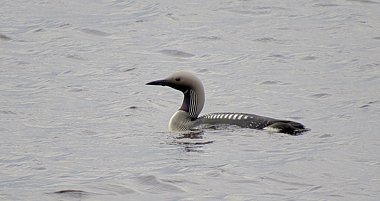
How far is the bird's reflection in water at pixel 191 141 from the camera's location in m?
11.9

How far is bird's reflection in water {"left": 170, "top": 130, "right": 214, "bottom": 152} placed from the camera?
11.9 m

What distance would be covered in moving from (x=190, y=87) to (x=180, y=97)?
2403 mm

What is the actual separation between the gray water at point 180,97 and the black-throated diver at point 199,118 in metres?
0.15

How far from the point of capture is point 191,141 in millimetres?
12297

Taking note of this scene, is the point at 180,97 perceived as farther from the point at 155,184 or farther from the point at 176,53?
the point at 155,184

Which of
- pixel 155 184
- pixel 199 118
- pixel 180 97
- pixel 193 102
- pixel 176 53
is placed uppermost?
pixel 155 184

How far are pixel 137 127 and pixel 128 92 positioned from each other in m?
2.61

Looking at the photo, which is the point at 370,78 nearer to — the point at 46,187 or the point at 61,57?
the point at 61,57

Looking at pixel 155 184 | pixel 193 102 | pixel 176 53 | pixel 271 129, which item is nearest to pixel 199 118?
pixel 193 102

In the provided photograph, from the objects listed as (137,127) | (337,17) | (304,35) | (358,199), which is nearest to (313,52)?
(304,35)

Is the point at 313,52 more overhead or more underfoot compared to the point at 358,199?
more underfoot

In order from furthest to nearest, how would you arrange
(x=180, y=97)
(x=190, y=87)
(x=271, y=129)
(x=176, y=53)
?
(x=176, y=53) < (x=180, y=97) < (x=190, y=87) < (x=271, y=129)

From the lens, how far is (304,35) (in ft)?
63.2

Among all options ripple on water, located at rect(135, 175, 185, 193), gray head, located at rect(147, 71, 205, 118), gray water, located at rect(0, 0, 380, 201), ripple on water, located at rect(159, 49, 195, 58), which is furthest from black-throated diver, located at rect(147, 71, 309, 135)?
ripple on water, located at rect(159, 49, 195, 58)
